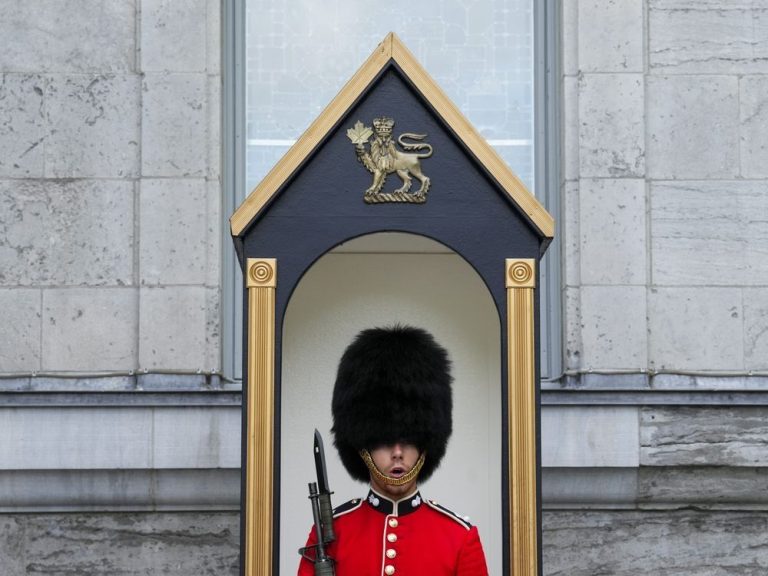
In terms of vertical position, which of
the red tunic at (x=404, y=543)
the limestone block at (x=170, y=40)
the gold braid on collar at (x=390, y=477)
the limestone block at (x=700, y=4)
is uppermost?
the limestone block at (x=700, y=4)

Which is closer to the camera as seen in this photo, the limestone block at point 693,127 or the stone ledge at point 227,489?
the stone ledge at point 227,489

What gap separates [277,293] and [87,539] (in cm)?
249

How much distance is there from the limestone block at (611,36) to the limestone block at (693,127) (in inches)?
7.6

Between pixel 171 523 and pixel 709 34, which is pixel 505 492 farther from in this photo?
pixel 709 34

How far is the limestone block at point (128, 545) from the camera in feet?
26.4

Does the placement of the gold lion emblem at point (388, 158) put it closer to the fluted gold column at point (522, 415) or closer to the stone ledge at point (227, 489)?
the fluted gold column at point (522, 415)

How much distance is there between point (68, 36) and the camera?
8359 mm

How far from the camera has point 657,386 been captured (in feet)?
26.8

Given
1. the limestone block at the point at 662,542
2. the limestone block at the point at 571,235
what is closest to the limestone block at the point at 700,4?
the limestone block at the point at 571,235

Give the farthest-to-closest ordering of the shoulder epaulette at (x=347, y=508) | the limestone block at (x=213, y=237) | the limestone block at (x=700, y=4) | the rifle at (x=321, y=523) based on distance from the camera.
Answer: the limestone block at (x=700, y=4), the limestone block at (x=213, y=237), the shoulder epaulette at (x=347, y=508), the rifle at (x=321, y=523)

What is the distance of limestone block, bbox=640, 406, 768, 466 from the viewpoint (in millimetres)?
8023

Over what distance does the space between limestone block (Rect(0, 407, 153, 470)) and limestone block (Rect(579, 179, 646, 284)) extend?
242cm

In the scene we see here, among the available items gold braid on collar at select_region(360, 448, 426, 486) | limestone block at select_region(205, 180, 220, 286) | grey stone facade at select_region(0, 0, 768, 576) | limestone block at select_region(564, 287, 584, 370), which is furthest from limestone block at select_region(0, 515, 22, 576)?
limestone block at select_region(564, 287, 584, 370)

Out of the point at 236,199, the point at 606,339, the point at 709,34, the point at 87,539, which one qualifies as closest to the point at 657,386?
the point at 606,339
